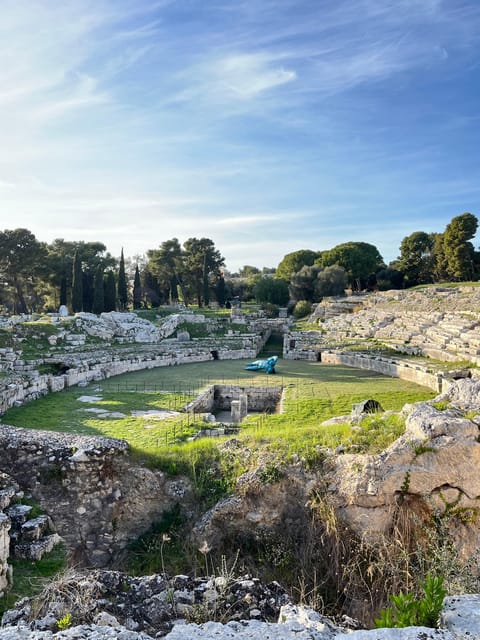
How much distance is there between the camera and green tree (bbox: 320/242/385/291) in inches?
2505

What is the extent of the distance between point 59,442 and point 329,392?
40.5 ft

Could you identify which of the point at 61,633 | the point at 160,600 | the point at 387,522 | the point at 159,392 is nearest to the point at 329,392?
the point at 159,392

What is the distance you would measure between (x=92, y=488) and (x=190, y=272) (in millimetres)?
50116

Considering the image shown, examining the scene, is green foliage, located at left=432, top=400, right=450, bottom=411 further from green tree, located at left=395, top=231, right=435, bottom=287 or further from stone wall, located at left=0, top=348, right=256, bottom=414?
green tree, located at left=395, top=231, right=435, bottom=287

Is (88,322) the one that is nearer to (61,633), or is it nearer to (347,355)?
(347,355)

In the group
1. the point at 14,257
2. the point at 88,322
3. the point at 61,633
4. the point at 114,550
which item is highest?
the point at 14,257

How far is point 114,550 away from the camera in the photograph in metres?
7.44

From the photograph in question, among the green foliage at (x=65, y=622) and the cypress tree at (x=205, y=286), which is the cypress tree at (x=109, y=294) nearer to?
the cypress tree at (x=205, y=286)

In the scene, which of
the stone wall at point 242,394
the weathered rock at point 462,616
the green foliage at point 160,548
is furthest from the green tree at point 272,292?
the weathered rock at point 462,616

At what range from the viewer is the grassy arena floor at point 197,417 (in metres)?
8.73

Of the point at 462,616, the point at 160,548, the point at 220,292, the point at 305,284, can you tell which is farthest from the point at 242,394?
the point at 305,284

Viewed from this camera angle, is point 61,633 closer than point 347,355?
Yes

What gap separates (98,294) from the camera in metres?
41.6

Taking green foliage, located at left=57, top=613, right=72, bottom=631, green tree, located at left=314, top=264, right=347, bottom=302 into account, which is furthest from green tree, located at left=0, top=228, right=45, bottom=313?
green foliage, located at left=57, top=613, right=72, bottom=631
